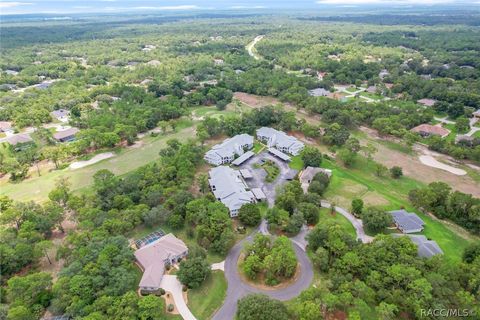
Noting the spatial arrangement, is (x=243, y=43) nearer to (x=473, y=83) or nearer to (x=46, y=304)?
(x=473, y=83)

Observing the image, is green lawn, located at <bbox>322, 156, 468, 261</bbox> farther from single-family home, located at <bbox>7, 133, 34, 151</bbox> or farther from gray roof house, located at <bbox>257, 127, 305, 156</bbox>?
single-family home, located at <bbox>7, 133, 34, 151</bbox>

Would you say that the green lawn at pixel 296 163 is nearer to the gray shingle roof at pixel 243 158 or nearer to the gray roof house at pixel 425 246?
the gray shingle roof at pixel 243 158

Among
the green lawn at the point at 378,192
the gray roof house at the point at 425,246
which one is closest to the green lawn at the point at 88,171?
the green lawn at the point at 378,192

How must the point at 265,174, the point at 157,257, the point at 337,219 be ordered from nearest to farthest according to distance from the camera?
1. the point at 157,257
2. the point at 337,219
3. the point at 265,174

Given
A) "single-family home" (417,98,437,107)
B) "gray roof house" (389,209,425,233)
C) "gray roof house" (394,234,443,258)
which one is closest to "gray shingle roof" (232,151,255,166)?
"gray roof house" (389,209,425,233)

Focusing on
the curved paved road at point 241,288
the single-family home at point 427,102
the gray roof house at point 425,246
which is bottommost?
the single-family home at point 427,102

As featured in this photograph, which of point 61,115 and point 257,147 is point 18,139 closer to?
point 61,115

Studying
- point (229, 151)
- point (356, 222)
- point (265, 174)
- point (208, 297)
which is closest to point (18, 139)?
point (229, 151)
